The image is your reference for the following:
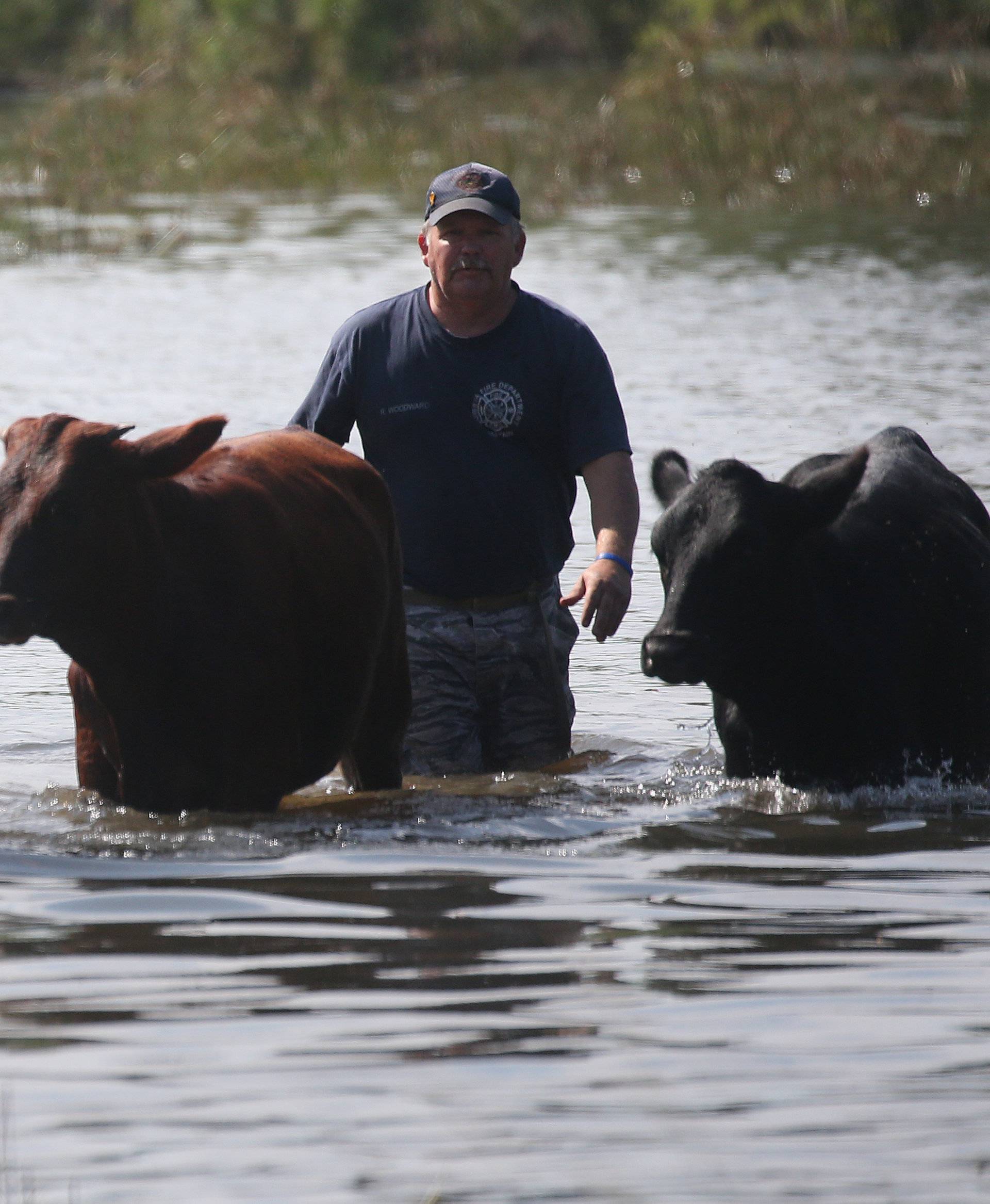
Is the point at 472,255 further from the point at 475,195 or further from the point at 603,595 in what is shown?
the point at 603,595

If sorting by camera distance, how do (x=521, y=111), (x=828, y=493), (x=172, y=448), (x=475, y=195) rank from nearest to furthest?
(x=172, y=448), (x=828, y=493), (x=475, y=195), (x=521, y=111)

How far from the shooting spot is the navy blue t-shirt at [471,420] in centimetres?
767

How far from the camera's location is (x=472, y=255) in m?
7.53

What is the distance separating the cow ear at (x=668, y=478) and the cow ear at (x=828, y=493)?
38 cm

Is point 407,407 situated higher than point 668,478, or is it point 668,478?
point 407,407

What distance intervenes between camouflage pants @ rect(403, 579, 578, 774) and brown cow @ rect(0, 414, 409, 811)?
2.89ft

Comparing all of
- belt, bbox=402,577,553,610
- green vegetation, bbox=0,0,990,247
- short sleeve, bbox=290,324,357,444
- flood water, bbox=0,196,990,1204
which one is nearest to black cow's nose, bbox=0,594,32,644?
flood water, bbox=0,196,990,1204

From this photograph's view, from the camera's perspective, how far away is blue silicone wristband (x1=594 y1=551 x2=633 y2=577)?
7130 millimetres

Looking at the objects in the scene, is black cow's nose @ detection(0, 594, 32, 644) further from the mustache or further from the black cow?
the mustache

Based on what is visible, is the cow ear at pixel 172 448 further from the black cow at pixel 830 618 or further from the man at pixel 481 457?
the man at pixel 481 457

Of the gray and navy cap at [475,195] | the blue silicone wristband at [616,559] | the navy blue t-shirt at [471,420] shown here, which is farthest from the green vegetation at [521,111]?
the blue silicone wristband at [616,559]

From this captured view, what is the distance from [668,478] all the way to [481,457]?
0.87m

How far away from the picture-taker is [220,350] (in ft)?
→ 56.5

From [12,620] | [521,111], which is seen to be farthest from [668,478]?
[521,111]
